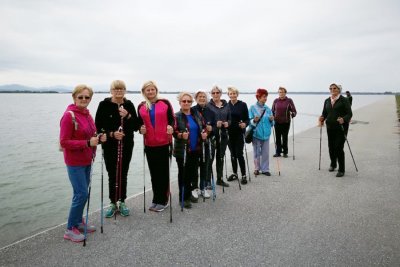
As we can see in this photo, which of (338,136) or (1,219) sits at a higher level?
(338,136)

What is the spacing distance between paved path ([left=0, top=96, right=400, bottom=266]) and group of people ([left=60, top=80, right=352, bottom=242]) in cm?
33

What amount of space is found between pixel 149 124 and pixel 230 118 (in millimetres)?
2079

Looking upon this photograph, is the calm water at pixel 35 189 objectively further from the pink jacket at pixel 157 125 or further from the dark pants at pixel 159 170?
the pink jacket at pixel 157 125

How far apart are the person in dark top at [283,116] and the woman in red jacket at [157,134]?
500 cm

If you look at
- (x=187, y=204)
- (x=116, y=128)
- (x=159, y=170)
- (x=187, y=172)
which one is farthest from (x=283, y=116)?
(x=116, y=128)

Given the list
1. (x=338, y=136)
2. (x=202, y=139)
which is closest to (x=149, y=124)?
(x=202, y=139)

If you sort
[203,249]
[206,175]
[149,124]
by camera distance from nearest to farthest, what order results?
[203,249] → [149,124] → [206,175]

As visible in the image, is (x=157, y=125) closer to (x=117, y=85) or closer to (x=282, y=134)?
(x=117, y=85)

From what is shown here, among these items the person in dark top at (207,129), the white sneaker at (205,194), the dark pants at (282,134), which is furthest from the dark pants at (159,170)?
the dark pants at (282,134)

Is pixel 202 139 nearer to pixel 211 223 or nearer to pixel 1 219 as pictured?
pixel 211 223

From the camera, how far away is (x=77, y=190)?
400 cm

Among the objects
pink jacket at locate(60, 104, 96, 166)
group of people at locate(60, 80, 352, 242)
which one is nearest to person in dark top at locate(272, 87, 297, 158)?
group of people at locate(60, 80, 352, 242)

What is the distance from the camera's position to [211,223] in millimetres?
4516

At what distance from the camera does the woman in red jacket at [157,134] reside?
4828 mm
